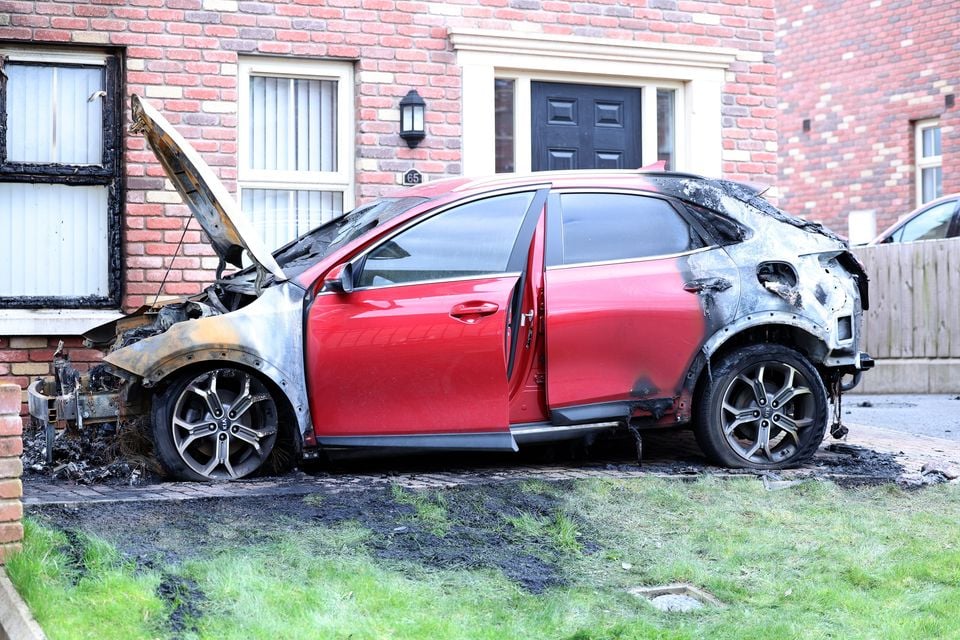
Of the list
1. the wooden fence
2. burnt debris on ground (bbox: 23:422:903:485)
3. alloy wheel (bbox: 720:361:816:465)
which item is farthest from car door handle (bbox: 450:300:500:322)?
the wooden fence

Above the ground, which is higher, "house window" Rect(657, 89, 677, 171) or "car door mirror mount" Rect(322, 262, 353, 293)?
"house window" Rect(657, 89, 677, 171)

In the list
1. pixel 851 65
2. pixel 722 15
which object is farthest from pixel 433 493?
pixel 851 65

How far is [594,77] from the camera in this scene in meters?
9.99

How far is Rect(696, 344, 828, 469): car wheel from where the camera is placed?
7.00m

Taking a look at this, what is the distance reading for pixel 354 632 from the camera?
3971mm

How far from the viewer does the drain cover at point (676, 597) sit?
4.51 m

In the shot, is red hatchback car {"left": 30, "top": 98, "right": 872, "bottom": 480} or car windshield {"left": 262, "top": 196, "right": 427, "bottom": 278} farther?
car windshield {"left": 262, "top": 196, "right": 427, "bottom": 278}

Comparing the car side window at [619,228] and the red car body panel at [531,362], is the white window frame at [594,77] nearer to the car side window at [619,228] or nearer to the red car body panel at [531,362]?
the car side window at [619,228]

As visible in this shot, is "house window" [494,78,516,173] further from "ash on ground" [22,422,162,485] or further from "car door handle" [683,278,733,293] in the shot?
"ash on ground" [22,422,162,485]

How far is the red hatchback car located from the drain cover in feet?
6.52

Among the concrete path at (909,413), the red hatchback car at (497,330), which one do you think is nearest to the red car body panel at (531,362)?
the red hatchback car at (497,330)

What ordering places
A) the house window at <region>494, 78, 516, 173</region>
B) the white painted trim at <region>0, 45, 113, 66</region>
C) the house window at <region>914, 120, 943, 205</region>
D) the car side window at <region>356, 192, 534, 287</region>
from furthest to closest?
1. the house window at <region>914, 120, 943, 205</region>
2. the house window at <region>494, 78, 516, 173</region>
3. the white painted trim at <region>0, 45, 113, 66</region>
4. the car side window at <region>356, 192, 534, 287</region>


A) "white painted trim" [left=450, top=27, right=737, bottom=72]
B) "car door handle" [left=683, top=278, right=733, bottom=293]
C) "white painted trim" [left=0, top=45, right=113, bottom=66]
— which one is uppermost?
"white painted trim" [left=450, top=27, right=737, bottom=72]

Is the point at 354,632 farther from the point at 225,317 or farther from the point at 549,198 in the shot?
the point at 549,198
